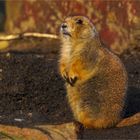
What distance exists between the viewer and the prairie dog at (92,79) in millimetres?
8164

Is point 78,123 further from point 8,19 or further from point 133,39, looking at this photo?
point 8,19

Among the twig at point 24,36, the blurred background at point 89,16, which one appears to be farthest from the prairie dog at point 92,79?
the twig at point 24,36

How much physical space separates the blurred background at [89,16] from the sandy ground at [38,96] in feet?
2.47

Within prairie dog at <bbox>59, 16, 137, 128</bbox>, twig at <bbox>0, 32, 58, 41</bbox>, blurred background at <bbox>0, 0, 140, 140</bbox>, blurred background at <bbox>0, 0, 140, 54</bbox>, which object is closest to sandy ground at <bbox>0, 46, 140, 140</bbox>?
blurred background at <bbox>0, 0, 140, 140</bbox>

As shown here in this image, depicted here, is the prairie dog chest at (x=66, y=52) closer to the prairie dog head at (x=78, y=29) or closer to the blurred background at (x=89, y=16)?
the prairie dog head at (x=78, y=29)

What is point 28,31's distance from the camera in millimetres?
12680

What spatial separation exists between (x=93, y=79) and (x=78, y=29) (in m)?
0.57

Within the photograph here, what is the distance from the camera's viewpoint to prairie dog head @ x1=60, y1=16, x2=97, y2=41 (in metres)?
8.12

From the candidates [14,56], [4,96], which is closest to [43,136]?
[4,96]

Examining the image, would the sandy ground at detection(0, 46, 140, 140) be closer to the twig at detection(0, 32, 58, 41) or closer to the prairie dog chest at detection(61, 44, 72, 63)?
the prairie dog chest at detection(61, 44, 72, 63)

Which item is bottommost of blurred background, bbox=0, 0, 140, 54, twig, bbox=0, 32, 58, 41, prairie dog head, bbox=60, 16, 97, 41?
twig, bbox=0, 32, 58, 41

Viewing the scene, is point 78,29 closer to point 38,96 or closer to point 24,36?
point 38,96

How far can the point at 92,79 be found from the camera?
26.9 feet

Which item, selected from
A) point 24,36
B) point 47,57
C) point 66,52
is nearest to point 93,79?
point 66,52
